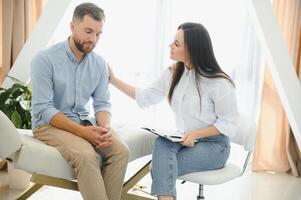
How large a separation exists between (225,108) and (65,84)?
86cm

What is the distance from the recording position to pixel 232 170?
225 centimetres

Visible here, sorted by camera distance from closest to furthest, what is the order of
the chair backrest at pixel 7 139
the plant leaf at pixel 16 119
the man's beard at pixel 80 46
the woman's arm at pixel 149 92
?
the chair backrest at pixel 7 139 → the man's beard at pixel 80 46 → the woman's arm at pixel 149 92 → the plant leaf at pixel 16 119

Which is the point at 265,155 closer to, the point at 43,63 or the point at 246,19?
the point at 246,19

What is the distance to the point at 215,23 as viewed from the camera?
11.9 ft

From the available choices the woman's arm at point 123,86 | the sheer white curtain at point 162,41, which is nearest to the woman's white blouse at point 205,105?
the woman's arm at point 123,86

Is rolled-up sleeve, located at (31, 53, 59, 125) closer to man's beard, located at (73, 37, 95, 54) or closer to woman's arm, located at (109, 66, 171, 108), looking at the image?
man's beard, located at (73, 37, 95, 54)

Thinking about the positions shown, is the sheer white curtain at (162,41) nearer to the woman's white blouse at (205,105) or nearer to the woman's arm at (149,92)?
the woman's arm at (149,92)

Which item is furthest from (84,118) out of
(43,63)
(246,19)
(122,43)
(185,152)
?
(246,19)

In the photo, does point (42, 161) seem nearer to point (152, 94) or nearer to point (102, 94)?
point (102, 94)

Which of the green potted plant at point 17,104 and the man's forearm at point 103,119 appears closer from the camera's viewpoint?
the man's forearm at point 103,119

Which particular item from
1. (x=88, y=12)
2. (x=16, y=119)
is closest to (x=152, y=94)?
(x=88, y=12)

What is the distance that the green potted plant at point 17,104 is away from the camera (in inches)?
112

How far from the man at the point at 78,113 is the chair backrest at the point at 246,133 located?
655 millimetres

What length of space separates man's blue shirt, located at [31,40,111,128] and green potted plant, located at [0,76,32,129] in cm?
56
